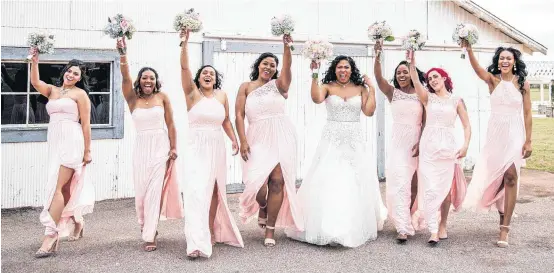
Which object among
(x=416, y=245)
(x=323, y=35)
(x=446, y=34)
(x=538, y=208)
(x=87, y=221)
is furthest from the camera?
(x=446, y=34)

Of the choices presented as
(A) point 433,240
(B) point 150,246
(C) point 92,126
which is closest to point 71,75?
(B) point 150,246

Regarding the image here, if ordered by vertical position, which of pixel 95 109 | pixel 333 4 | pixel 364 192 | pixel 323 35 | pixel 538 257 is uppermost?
pixel 333 4

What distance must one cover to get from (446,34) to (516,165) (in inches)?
213

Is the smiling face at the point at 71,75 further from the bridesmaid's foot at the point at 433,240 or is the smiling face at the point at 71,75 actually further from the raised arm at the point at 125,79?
the bridesmaid's foot at the point at 433,240

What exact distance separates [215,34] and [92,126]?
2626 millimetres

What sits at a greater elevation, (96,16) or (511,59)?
(96,16)

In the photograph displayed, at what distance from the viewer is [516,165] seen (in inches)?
224

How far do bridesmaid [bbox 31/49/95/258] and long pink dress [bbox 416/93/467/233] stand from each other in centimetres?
386

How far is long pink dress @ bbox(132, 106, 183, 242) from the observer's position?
5324mm

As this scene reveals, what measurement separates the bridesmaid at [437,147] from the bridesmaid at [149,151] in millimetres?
2881

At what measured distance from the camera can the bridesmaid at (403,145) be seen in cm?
571

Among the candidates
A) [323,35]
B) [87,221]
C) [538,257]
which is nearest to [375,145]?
[323,35]

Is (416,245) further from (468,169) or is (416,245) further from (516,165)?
(468,169)

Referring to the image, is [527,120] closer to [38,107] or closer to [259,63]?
[259,63]
